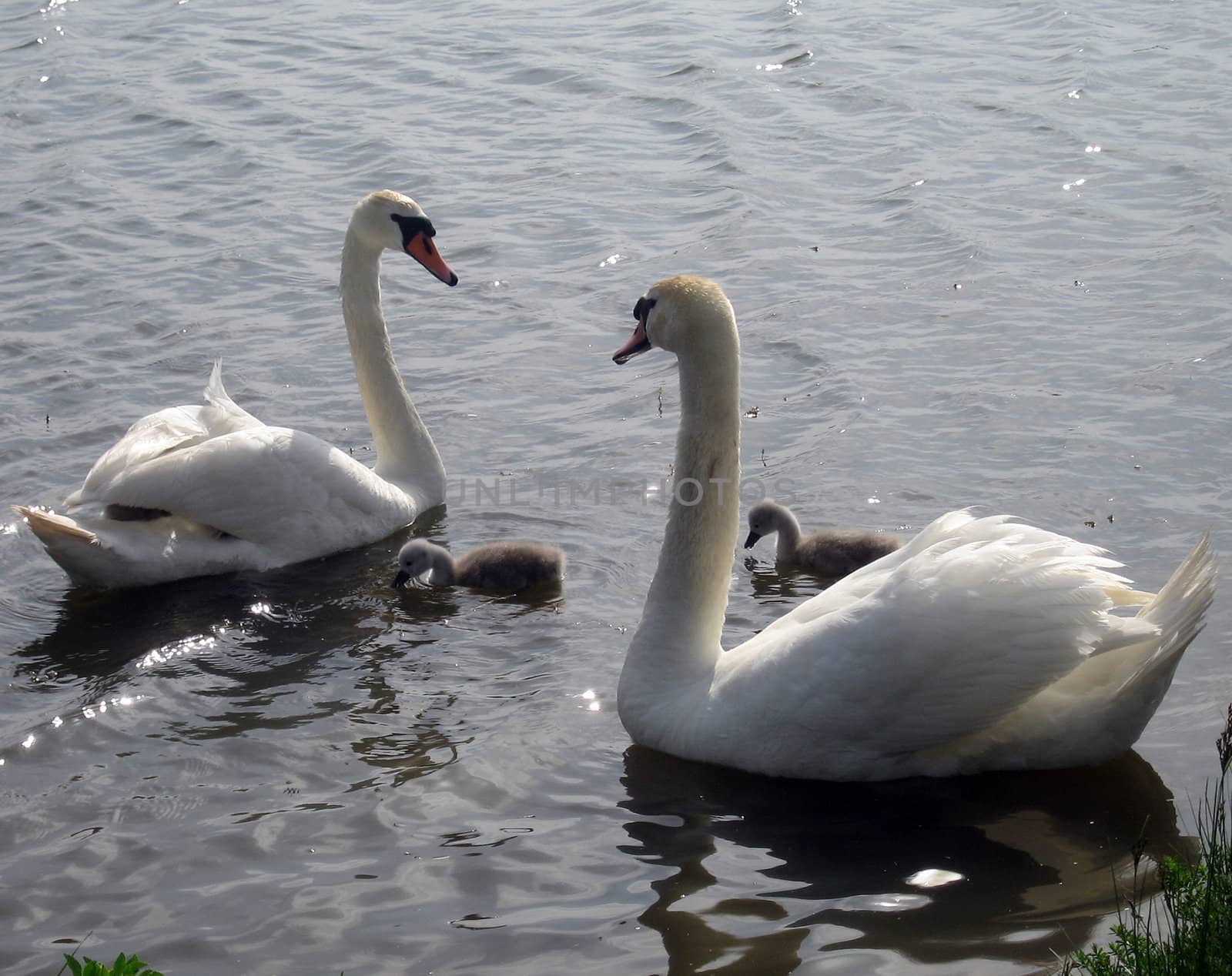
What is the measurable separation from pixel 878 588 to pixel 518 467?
12.8ft

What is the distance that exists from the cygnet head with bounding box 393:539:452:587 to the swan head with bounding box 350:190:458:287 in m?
2.03

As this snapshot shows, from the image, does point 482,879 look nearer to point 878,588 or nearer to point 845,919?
point 845,919

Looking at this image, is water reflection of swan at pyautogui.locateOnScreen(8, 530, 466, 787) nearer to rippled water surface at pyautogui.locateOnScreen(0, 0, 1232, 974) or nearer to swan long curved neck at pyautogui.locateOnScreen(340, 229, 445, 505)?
rippled water surface at pyautogui.locateOnScreen(0, 0, 1232, 974)

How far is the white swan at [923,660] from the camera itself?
5148mm

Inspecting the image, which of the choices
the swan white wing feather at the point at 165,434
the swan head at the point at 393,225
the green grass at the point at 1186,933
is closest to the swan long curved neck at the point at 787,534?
the swan head at the point at 393,225

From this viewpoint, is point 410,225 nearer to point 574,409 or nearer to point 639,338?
point 574,409

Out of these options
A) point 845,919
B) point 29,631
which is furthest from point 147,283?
point 845,919

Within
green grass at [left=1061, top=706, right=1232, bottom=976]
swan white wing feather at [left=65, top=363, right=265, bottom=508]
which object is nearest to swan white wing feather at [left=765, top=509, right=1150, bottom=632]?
green grass at [left=1061, top=706, right=1232, bottom=976]

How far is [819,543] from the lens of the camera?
7539 millimetres

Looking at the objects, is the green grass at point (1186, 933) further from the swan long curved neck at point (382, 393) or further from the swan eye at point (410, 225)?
the swan eye at point (410, 225)

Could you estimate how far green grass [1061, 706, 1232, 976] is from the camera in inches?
149

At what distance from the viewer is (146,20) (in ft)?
67.2

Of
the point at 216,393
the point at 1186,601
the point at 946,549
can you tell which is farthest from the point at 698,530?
the point at 216,393

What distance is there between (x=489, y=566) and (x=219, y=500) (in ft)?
4.65
